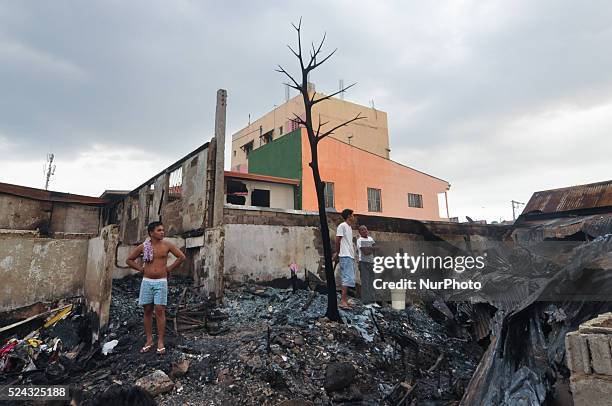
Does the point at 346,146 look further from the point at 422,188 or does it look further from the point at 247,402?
the point at 247,402

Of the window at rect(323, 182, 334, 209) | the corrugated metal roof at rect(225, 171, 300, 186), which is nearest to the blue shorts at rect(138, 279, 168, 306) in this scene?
the corrugated metal roof at rect(225, 171, 300, 186)

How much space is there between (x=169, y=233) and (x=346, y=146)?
1200cm

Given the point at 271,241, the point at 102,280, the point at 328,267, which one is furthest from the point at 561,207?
the point at 102,280

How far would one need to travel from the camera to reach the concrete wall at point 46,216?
11625mm

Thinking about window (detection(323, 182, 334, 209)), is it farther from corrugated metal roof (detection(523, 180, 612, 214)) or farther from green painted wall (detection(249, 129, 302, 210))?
corrugated metal roof (detection(523, 180, 612, 214))

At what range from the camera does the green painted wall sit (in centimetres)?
1719

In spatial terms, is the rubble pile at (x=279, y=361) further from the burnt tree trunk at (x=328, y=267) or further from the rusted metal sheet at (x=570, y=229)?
the rusted metal sheet at (x=570, y=229)

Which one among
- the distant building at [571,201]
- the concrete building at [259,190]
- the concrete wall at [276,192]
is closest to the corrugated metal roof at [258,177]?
the concrete building at [259,190]

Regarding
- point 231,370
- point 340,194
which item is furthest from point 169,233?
point 340,194

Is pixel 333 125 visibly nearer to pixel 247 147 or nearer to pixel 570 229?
pixel 247 147

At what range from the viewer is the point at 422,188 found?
21719 mm

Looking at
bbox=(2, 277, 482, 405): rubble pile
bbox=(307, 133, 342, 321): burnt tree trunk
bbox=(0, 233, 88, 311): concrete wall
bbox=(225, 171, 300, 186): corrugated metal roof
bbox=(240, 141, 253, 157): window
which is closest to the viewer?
bbox=(2, 277, 482, 405): rubble pile

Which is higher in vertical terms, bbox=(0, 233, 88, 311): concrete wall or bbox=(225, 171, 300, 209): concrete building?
bbox=(225, 171, 300, 209): concrete building

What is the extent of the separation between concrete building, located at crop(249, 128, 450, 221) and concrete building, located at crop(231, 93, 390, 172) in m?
4.37
